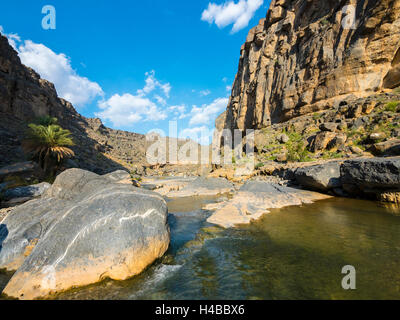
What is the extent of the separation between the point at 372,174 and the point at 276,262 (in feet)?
23.3

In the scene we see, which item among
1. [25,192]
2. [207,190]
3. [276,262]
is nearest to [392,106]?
[207,190]

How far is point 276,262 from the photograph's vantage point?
3680 mm

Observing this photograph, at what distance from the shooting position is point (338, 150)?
14.1m

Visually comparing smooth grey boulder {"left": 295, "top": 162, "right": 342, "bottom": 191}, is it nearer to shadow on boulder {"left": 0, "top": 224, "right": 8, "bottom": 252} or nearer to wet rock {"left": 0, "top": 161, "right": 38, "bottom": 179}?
shadow on boulder {"left": 0, "top": 224, "right": 8, "bottom": 252}

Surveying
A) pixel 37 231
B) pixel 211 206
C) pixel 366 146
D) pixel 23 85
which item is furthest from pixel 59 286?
pixel 23 85

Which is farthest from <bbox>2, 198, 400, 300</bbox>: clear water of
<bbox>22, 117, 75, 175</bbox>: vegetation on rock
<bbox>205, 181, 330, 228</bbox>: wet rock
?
<bbox>22, 117, 75, 175</bbox>: vegetation on rock

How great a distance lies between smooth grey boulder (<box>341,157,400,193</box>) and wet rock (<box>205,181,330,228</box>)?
1567mm

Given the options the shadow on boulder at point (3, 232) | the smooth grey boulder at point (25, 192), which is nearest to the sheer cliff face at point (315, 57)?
the shadow on boulder at point (3, 232)

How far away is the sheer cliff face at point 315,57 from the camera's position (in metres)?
18.8

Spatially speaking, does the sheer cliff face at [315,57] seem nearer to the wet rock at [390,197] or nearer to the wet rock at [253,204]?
the wet rock at [390,197]

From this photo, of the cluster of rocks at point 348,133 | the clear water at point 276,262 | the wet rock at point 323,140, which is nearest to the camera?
→ the clear water at point 276,262

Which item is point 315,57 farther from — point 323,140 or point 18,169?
point 18,169

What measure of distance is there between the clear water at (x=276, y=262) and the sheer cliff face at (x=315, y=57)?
22010 mm
